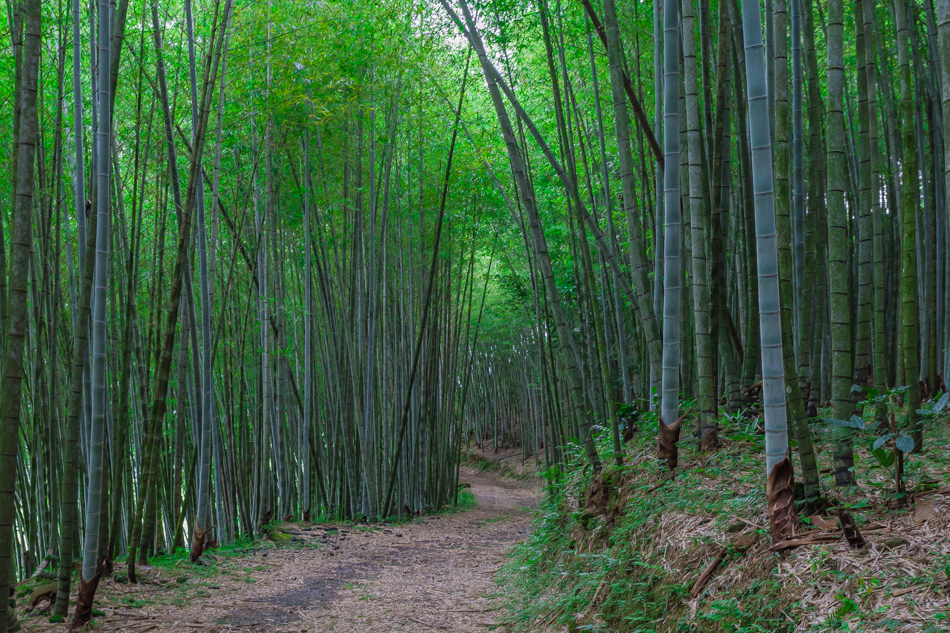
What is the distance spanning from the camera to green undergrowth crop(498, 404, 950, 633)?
152 cm

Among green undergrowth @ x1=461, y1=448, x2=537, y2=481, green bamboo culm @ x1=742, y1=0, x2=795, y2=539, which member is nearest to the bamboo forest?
green bamboo culm @ x1=742, y1=0, x2=795, y2=539

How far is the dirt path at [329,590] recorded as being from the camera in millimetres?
2725

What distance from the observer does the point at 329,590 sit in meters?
3.49

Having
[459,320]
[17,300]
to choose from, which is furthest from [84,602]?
[459,320]

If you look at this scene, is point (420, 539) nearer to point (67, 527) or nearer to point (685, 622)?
point (67, 527)

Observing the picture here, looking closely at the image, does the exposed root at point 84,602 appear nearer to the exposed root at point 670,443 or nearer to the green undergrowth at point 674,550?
the green undergrowth at point 674,550

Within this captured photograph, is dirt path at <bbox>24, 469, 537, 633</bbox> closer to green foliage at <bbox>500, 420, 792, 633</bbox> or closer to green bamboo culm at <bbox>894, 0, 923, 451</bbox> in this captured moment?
green foliage at <bbox>500, 420, 792, 633</bbox>

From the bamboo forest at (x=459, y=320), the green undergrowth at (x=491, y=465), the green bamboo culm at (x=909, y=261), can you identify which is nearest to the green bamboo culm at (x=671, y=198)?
the bamboo forest at (x=459, y=320)

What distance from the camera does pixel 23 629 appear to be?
227 cm

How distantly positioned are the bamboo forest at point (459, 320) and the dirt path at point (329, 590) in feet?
0.11

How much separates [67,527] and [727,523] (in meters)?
2.27

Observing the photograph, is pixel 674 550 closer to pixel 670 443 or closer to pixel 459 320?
pixel 670 443

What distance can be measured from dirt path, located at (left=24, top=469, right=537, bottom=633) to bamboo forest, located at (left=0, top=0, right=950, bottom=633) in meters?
0.03

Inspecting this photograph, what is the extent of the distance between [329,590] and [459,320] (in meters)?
4.46
